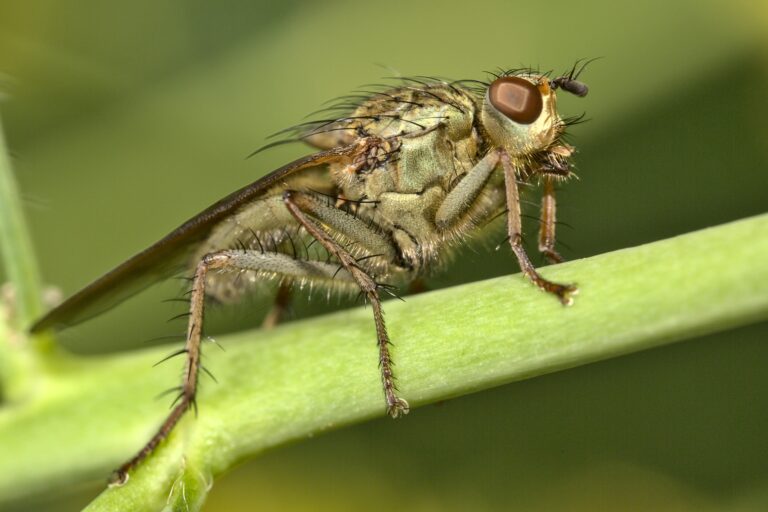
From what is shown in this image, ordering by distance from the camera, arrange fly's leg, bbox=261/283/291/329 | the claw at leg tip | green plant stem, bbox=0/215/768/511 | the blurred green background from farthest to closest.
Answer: fly's leg, bbox=261/283/291/329 < the blurred green background < the claw at leg tip < green plant stem, bbox=0/215/768/511

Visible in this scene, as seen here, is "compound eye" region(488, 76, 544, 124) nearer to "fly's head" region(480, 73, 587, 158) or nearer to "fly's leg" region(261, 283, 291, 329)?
"fly's head" region(480, 73, 587, 158)

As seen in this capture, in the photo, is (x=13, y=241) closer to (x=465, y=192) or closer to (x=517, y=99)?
(x=465, y=192)

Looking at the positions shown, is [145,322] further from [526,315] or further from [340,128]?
[526,315]

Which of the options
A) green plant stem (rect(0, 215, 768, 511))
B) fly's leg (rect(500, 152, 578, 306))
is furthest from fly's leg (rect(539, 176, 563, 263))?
green plant stem (rect(0, 215, 768, 511))

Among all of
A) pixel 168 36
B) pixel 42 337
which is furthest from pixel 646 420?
pixel 168 36

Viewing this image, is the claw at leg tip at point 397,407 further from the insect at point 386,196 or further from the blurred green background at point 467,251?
the blurred green background at point 467,251

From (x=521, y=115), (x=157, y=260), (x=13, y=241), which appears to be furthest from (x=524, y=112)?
(x=13, y=241)
